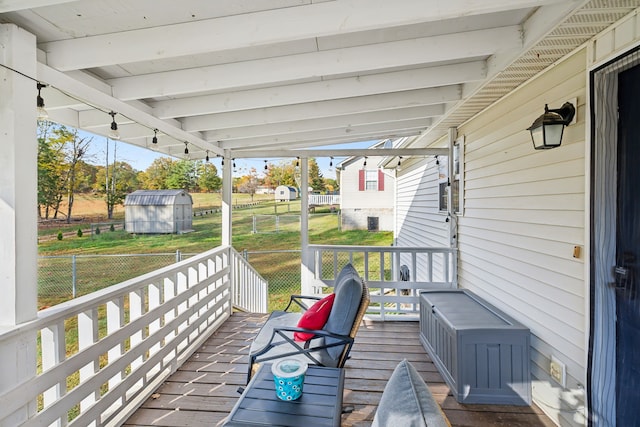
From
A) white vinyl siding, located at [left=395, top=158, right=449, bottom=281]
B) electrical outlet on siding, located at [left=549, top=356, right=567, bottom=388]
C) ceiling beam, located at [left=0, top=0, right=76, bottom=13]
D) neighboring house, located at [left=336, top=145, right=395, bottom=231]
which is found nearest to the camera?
ceiling beam, located at [left=0, top=0, right=76, bottom=13]

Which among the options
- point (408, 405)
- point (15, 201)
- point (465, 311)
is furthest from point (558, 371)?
point (15, 201)

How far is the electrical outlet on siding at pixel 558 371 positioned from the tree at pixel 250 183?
415 centimetres

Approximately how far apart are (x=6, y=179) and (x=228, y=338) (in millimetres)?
2802

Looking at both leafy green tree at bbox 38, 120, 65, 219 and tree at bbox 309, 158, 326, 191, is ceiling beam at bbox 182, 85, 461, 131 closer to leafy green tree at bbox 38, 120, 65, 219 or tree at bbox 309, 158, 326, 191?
leafy green tree at bbox 38, 120, 65, 219

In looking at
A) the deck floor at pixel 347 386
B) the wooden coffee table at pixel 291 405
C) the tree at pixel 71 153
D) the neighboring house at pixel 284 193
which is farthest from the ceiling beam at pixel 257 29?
the neighboring house at pixel 284 193

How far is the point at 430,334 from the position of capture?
128 inches

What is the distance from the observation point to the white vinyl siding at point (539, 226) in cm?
213

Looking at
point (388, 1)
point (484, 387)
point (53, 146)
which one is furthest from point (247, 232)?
point (388, 1)

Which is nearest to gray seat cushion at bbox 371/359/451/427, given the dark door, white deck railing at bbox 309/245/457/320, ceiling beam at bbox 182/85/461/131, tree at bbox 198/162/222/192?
the dark door

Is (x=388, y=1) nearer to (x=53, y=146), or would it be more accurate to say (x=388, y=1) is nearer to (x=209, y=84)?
(x=209, y=84)

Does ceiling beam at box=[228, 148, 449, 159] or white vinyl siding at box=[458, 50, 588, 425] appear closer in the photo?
white vinyl siding at box=[458, 50, 588, 425]

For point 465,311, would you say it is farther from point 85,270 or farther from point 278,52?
point 85,270

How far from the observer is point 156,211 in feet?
11.4

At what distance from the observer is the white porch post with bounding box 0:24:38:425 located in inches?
61.4
